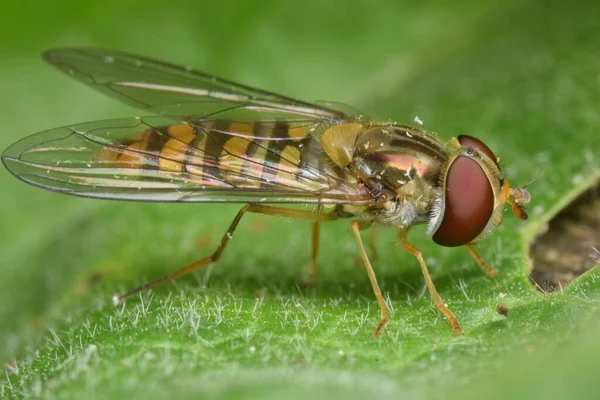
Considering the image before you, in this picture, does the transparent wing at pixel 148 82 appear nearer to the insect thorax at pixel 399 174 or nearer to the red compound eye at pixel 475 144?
the insect thorax at pixel 399 174

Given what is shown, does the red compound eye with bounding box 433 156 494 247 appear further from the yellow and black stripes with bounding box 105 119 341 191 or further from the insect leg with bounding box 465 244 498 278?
the yellow and black stripes with bounding box 105 119 341 191

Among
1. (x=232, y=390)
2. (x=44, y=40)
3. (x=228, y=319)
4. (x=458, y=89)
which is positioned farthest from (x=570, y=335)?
(x=44, y=40)

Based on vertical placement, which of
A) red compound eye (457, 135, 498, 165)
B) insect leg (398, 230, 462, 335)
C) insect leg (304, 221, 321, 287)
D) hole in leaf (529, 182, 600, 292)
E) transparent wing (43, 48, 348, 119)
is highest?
red compound eye (457, 135, 498, 165)

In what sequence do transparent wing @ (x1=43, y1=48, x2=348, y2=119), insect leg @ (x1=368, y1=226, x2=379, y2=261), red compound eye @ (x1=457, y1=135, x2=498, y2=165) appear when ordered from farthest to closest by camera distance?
insect leg @ (x1=368, y1=226, x2=379, y2=261) < transparent wing @ (x1=43, y1=48, x2=348, y2=119) < red compound eye @ (x1=457, y1=135, x2=498, y2=165)

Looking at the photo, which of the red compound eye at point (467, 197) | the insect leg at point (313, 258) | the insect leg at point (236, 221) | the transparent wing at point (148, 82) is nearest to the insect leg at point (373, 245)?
the insect leg at point (313, 258)

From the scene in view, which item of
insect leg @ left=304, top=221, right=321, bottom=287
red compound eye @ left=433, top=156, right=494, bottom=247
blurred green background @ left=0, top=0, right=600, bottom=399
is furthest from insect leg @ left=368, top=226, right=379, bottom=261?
red compound eye @ left=433, top=156, right=494, bottom=247

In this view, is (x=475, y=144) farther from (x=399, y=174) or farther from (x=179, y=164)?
(x=179, y=164)

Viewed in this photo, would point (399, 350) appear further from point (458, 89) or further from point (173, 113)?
point (458, 89)
